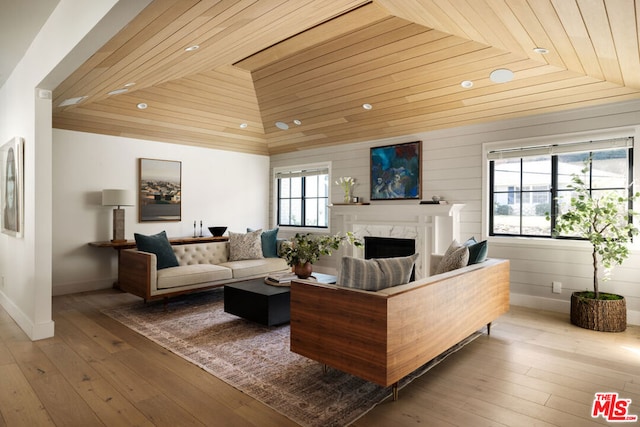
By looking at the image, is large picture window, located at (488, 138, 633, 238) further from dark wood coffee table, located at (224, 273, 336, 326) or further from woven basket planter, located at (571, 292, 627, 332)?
dark wood coffee table, located at (224, 273, 336, 326)

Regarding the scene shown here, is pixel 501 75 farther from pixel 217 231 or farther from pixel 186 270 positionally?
pixel 217 231

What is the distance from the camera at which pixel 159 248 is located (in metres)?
4.82

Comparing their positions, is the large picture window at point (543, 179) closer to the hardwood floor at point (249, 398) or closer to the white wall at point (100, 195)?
the hardwood floor at point (249, 398)

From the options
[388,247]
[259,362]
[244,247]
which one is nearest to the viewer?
[259,362]

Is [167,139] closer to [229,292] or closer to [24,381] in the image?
[229,292]

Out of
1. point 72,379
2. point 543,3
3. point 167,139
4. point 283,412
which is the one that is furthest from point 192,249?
point 543,3

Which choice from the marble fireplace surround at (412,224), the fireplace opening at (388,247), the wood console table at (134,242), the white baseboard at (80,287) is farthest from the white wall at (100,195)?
the fireplace opening at (388,247)

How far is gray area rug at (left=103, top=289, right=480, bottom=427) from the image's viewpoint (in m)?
2.41

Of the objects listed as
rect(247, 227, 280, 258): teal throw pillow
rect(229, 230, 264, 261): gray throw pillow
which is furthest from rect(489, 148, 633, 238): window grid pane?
rect(229, 230, 264, 261): gray throw pillow

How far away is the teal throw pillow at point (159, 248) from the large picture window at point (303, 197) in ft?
9.84

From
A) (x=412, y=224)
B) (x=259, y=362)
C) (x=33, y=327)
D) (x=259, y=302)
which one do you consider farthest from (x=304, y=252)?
(x=33, y=327)

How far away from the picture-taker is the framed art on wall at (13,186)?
3.87m

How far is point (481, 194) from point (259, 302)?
10.6 ft

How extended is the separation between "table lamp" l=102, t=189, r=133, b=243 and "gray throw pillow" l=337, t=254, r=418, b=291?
4.17 m
